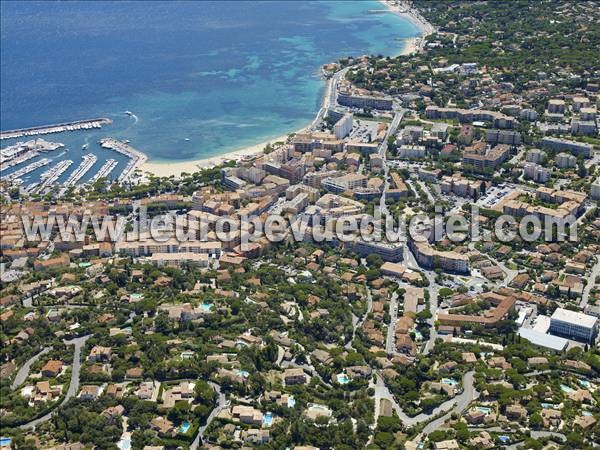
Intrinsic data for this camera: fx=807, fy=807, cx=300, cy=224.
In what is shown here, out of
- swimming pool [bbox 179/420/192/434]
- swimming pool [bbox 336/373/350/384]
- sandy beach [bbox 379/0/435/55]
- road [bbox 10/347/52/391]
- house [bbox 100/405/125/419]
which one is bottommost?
road [bbox 10/347/52/391]

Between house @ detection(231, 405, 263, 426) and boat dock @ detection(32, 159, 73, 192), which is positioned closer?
house @ detection(231, 405, 263, 426)

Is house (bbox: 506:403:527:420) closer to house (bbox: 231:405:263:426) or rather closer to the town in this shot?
the town

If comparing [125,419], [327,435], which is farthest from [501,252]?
[125,419]

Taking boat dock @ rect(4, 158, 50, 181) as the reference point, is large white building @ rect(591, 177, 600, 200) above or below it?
above

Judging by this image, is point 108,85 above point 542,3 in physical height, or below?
below

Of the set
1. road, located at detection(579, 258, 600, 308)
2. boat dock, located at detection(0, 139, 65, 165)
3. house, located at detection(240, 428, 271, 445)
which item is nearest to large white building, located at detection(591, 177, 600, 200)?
road, located at detection(579, 258, 600, 308)

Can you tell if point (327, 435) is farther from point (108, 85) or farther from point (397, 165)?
point (108, 85)

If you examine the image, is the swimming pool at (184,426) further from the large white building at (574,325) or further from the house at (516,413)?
the large white building at (574,325)
